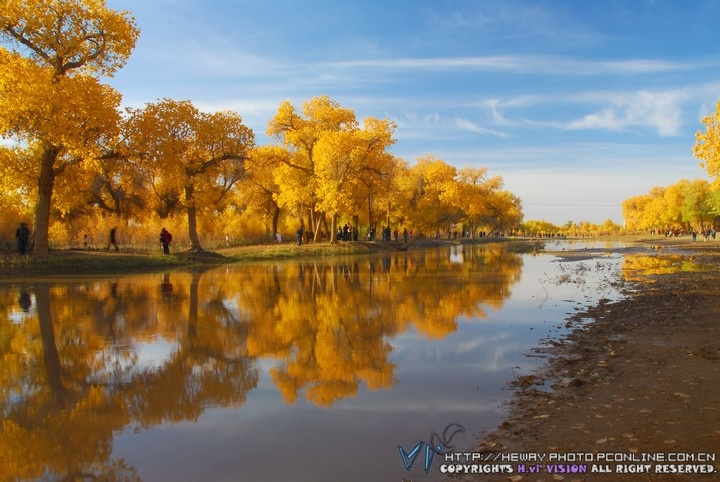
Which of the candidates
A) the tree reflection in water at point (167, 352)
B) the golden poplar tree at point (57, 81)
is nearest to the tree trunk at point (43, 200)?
the golden poplar tree at point (57, 81)

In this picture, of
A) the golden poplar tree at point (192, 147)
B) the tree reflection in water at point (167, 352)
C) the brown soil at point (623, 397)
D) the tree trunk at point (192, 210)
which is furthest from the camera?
the tree trunk at point (192, 210)

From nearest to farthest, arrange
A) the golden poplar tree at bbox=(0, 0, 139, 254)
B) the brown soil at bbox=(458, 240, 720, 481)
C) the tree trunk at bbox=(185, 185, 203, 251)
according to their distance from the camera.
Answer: the brown soil at bbox=(458, 240, 720, 481) < the golden poplar tree at bbox=(0, 0, 139, 254) < the tree trunk at bbox=(185, 185, 203, 251)

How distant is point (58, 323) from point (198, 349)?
4362 millimetres

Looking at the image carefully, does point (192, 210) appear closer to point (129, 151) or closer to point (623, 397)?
point (129, 151)

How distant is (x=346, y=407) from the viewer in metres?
5.79

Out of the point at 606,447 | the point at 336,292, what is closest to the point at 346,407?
the point at 606,447

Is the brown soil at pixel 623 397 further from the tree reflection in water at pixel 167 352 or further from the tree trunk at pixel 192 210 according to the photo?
the tree trunk at pixel 192 210

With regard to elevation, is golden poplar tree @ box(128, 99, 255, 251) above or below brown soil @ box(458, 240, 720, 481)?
above

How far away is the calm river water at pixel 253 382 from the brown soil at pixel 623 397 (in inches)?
18.3

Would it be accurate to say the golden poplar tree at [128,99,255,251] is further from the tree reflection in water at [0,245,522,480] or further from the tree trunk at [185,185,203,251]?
the tree reflection in water at [0,245,522,480]

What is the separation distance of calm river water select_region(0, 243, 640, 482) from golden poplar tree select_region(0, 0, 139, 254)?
10527 mm

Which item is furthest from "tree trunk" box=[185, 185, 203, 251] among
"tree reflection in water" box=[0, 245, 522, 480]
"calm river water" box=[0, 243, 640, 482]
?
"calm river water" box=[0, 243, 640, 482]

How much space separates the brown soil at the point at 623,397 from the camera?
14.6ft

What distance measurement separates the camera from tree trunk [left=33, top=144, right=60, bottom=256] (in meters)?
23.2
